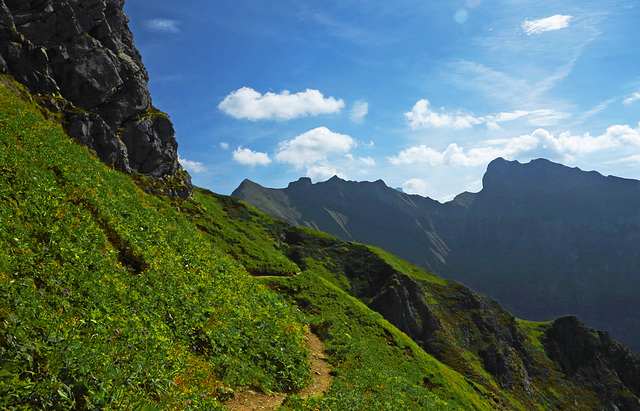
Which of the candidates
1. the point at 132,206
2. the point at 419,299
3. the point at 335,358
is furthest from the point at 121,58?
the point at 419,299

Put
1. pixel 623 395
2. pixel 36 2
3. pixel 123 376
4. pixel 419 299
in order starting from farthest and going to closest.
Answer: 1. pixel 623 395
2. pixel 419 299
3. pixel 36 2
4. pixel 123 376

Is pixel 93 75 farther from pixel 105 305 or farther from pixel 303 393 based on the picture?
pixel 303 393

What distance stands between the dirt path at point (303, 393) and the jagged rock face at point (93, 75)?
51416 mm

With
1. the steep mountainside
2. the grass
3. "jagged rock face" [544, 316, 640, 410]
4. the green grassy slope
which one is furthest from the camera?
"jagged rock face" [544, 316, 640, 410]

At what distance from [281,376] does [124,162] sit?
57.5 meters

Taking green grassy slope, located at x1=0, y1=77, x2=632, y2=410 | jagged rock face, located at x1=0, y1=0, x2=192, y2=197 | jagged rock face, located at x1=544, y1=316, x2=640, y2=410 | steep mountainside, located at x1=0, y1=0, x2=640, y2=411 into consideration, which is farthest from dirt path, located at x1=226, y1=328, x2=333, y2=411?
jagged rock face, located at x1=544, y1=316, x2=640, y2=410

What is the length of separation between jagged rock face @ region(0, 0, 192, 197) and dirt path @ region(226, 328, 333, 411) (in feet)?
169

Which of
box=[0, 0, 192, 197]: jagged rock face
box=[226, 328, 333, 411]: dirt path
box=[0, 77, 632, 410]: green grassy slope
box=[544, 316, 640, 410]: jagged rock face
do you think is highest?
box=[0, 0, 192, 197]: jagged rock face

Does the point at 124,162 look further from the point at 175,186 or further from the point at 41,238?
the point at 41,238

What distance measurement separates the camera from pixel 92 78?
186 feet

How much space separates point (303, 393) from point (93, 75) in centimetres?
6586

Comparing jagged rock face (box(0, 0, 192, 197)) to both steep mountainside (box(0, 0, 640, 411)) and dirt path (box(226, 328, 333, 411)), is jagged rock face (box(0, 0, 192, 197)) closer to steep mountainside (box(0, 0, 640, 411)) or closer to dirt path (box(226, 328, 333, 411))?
steep mountainside (box(0, 0, 640, 411))

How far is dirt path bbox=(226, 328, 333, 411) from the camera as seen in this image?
42.1 ft

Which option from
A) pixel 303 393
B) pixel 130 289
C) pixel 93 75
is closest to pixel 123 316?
pixel 130 289
